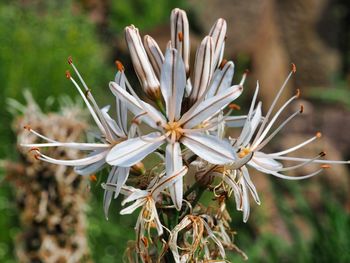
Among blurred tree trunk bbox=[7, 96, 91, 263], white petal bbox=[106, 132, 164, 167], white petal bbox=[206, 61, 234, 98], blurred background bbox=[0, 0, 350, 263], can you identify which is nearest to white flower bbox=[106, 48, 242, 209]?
white petal bbox=[106, 132, 164, 167]

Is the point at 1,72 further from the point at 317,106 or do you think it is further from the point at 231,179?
the point at 317,106

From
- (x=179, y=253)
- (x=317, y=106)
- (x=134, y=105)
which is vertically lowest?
(x=179, y=253)

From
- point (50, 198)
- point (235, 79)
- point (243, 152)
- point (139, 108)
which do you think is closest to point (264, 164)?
point (243, 152)

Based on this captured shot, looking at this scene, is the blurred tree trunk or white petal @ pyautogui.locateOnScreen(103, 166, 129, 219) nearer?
white petal @ pyautogui.locateOnScreen(103, 166, 129, 219)

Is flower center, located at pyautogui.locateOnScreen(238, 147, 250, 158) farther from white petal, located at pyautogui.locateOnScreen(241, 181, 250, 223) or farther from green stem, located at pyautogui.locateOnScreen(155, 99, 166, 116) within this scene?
green stem, located at pyautogui.locateOnScreen(155, 99, 166, 116)

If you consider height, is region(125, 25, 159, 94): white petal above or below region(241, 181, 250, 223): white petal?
above

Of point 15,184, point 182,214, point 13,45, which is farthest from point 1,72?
point 182,214

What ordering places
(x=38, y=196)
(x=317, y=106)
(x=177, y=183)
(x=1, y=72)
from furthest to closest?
1. (x=317, y=106)
2. (x=1, y=72)
3. (x=38, y=196)
4. (x=177, y=183)
